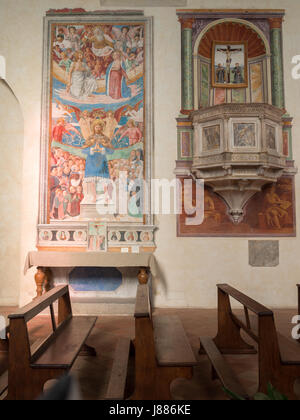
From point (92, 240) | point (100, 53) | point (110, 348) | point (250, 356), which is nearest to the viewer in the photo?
point (250, 356)

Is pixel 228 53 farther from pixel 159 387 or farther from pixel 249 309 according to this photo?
pixel 159 387

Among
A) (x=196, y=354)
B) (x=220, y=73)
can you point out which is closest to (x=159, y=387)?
(x=196, y=354)

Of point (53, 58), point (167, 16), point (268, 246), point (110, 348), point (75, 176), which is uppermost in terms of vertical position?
point (167, 16)

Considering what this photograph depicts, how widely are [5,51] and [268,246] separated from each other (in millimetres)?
6268

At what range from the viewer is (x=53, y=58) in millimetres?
7113

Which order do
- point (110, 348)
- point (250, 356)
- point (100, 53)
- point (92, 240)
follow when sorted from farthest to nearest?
point (100, 53) < point (92, 240) < point (110, 348) < point (250, 356)

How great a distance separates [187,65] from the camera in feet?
23.1

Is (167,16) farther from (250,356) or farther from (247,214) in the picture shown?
(250,356)

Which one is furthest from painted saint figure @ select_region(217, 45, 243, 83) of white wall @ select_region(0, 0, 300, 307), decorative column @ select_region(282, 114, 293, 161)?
decorative column @ select_region(282, 114, 293, 161)

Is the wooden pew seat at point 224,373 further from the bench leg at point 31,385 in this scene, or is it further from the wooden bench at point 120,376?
the bench leg at point 31,385

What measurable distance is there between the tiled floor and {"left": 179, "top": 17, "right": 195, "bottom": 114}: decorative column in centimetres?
389

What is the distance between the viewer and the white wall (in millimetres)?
6781

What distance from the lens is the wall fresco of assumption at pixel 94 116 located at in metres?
6.89

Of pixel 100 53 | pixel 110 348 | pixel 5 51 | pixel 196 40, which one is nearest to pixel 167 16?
pixel 196 40
